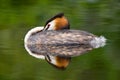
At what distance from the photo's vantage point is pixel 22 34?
19.9ft

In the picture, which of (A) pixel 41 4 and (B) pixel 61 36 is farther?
(A) pixel 41 4

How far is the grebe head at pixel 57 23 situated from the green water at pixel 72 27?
0.30m

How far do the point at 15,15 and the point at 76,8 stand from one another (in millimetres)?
680

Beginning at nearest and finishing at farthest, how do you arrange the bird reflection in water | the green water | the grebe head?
the green water → the bird reflection in water → the grebe head

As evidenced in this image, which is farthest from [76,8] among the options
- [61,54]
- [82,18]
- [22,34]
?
[61,54]

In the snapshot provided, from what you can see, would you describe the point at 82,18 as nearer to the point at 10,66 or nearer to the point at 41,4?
the point at 41,4

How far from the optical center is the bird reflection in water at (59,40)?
5.57 meters

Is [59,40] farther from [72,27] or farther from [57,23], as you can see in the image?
[72,27]

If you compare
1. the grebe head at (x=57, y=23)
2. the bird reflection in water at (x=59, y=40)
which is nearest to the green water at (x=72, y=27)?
A: the bird reflection in water at (x=59, y=40)

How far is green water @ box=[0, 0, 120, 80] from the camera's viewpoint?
4.88 meters

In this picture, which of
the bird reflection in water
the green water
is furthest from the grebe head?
the green water

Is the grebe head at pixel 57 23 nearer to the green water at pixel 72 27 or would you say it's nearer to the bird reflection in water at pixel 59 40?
the bird reflection in water at pixel 59 40

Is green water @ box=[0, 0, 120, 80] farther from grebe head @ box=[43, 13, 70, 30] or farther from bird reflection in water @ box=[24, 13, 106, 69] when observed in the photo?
grebe head @ box=[43, 13, 70, 30]

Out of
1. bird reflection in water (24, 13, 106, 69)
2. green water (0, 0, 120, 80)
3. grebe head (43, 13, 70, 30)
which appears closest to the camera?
green water (0, 0, 120, 80)
